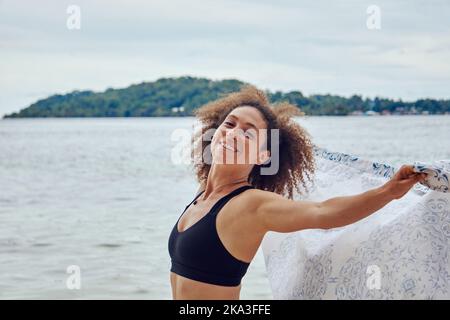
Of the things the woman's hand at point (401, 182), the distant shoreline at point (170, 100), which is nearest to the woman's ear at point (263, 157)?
the woman's hand at point (401, 182)

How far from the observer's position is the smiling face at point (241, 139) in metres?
2.49

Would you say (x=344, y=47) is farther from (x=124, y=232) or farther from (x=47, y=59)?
(x=124, y=232)

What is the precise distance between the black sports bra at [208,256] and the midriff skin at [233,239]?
16mm

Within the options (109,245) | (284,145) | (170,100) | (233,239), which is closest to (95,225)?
(109,245)

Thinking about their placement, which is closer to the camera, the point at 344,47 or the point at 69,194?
the point at 69,194

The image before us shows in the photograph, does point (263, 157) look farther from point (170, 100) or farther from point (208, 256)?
point (170, 100)

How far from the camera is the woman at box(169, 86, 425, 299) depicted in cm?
222

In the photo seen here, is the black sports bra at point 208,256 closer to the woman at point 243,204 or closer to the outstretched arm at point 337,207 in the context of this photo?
the woman at point 243,204

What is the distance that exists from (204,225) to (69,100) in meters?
43.7

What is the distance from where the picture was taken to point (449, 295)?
2320mm

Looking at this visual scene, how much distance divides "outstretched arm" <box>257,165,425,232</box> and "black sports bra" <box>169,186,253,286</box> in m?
0.20

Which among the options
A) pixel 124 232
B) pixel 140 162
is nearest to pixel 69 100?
pixel 140 162

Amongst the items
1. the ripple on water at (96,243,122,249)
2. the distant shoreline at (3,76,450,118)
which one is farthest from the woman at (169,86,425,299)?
the distant shoreline at (3,76,450,118)

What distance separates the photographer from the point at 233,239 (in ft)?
7.82
